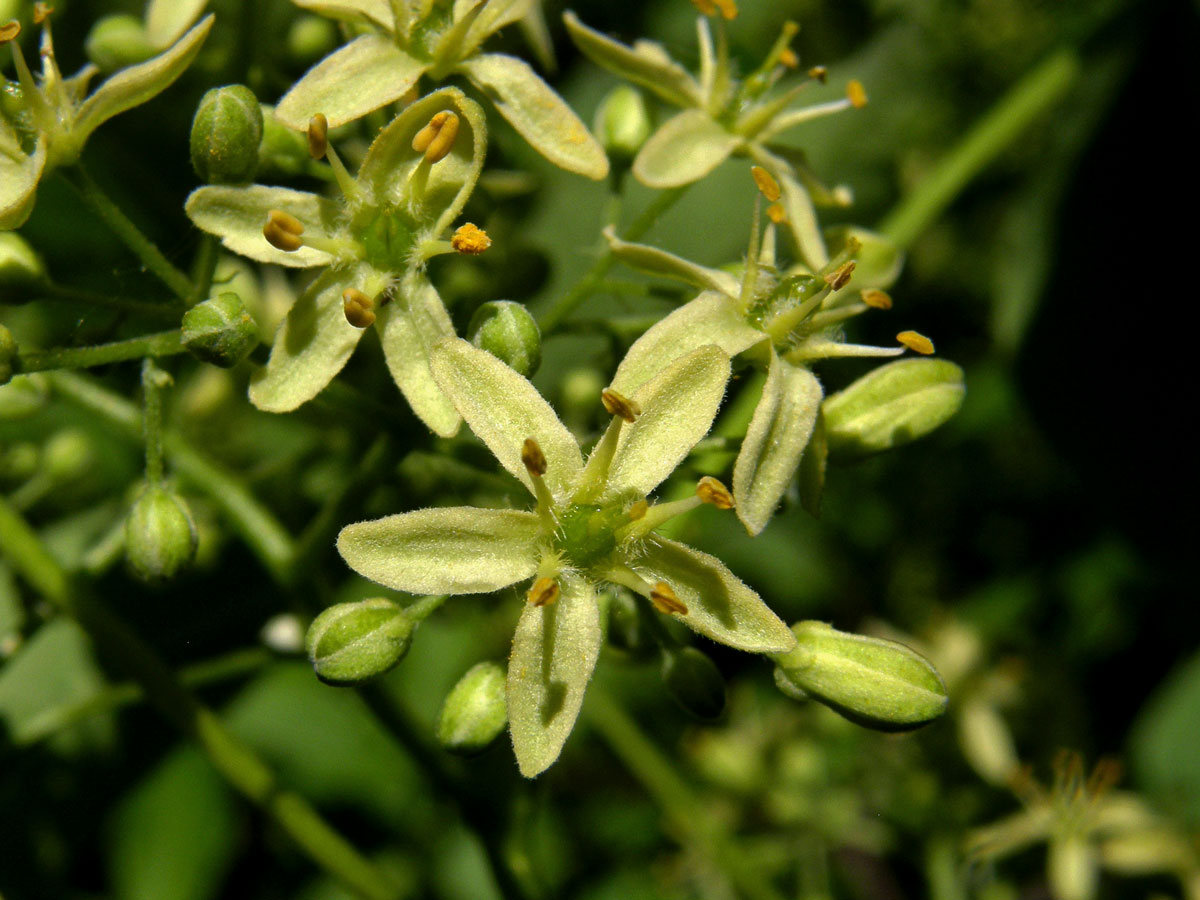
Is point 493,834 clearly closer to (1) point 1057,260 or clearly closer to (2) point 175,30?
(2) point 175,30

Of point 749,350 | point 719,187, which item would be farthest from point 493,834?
point 719,187

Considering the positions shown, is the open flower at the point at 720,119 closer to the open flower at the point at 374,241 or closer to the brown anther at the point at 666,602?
the open flower at the point at 374,241

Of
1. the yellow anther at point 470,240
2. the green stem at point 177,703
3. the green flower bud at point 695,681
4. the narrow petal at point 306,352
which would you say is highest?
the yellow anther at point 470,240

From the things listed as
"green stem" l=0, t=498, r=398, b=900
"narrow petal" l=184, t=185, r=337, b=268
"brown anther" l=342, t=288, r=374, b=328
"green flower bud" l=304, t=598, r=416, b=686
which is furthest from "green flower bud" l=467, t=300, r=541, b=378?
"green stem" l=0, t=498, r=398, b=900

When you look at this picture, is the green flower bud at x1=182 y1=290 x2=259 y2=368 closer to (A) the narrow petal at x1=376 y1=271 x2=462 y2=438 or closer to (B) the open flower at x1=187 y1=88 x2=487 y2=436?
(B) the open flower at x1=187 y1=88 x2=487 y2=436

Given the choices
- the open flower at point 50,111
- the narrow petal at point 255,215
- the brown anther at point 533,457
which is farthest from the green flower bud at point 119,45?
the brown anther at point 533,457

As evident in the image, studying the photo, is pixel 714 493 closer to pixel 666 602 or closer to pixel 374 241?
pixel 666 602
